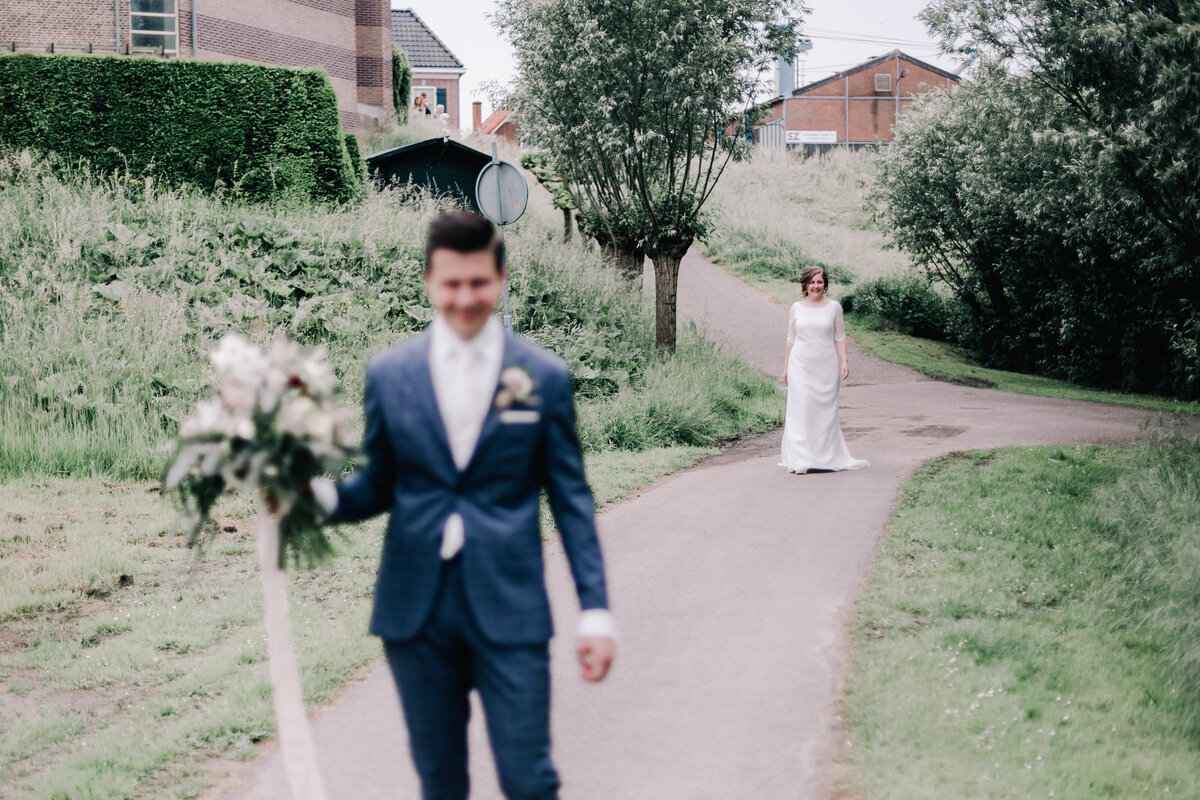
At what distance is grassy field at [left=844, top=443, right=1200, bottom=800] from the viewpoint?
4.66 m

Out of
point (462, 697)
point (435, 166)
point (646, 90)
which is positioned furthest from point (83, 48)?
point (462, 697)

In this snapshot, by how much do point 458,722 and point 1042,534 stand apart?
6620 millimetres

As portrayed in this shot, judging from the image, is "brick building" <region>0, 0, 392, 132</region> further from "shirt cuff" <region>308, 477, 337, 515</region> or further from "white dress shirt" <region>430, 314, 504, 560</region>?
"white dress shirt" <region>430, 314, 504, 560</region>

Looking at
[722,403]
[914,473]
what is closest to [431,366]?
[914,473]

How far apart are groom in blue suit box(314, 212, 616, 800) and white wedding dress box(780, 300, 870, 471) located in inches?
328

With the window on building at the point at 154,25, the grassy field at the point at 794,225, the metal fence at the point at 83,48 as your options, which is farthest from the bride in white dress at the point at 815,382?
the window on building at the point at 154,25

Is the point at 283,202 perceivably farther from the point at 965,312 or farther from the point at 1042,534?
the point at 965,312

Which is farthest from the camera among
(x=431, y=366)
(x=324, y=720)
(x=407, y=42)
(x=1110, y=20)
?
(x=407, y=42)

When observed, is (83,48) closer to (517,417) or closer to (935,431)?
(935,431)

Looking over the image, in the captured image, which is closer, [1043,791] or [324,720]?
[1043,791]

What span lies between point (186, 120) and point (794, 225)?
2499 centimetres

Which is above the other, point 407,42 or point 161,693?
point 407,42

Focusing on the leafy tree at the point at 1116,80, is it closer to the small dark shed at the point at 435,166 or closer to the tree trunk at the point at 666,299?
the tree trunk at the point at 666,299

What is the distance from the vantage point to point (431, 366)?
2.89 meters
